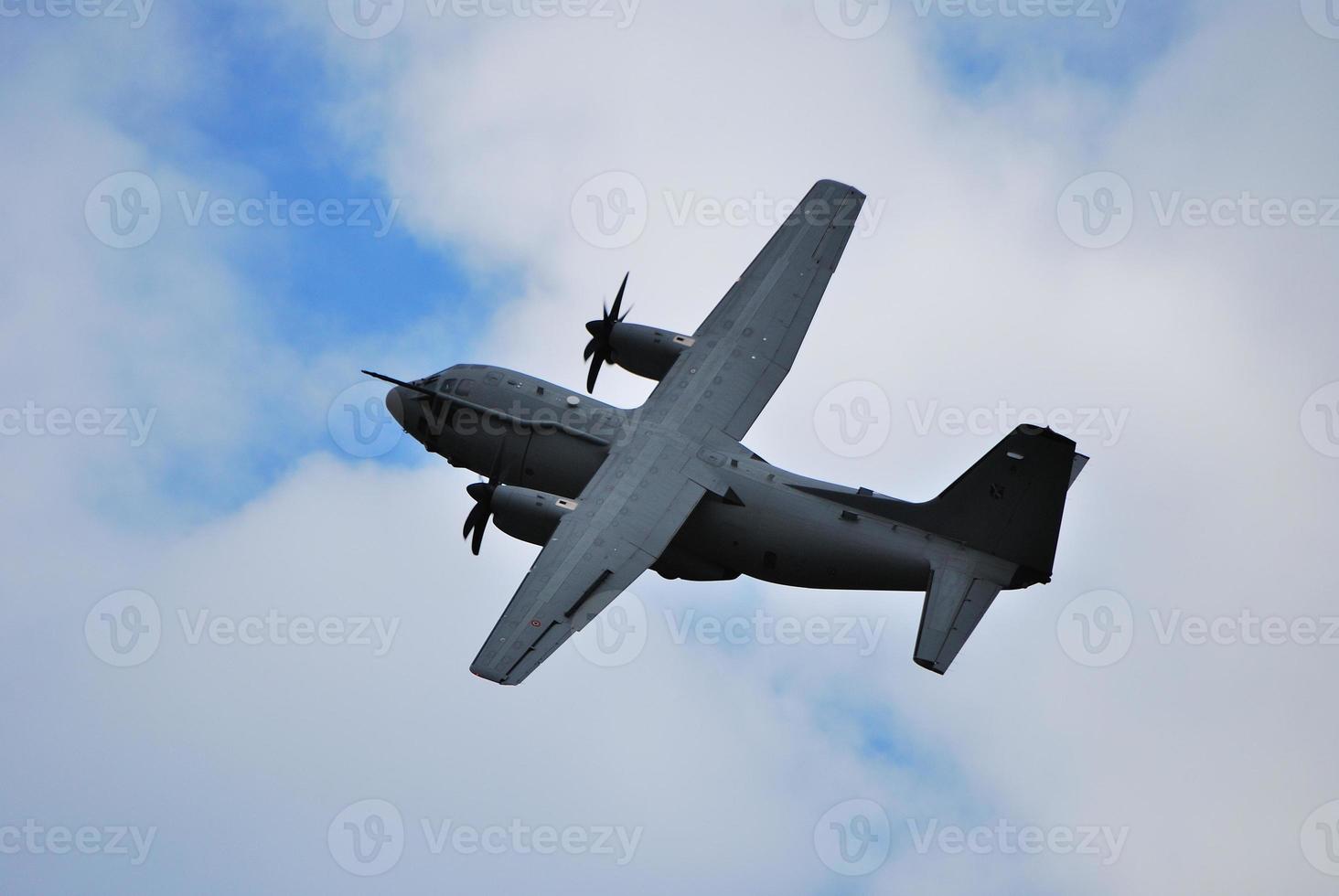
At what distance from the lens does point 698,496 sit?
220ft

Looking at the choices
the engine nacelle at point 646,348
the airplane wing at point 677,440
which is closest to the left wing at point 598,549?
the airplane wing at point 677,440

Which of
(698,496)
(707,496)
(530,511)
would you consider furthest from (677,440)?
(530,511)

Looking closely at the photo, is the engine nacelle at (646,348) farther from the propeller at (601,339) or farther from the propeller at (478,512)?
the propeller at (478,512)

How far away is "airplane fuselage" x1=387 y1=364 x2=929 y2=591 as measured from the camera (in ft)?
217

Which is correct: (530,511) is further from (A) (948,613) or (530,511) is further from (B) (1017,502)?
(B) (1017,502)

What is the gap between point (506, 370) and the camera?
72250 millimetres

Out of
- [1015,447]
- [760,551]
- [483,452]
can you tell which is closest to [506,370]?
[483,452]

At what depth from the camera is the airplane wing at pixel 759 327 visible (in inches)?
2805

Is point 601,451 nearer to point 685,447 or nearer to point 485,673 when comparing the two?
point 685,447

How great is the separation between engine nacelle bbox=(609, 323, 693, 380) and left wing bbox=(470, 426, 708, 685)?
5.73 metres

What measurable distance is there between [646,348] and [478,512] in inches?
465

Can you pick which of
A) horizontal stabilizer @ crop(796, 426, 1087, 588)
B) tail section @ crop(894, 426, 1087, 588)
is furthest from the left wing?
tail section @ crop(894, 426, 1087, 588)

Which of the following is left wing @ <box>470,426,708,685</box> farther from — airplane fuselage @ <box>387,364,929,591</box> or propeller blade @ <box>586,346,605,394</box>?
propeller blade @ <box>586,346,605,394</box>

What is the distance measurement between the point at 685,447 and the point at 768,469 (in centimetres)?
331
